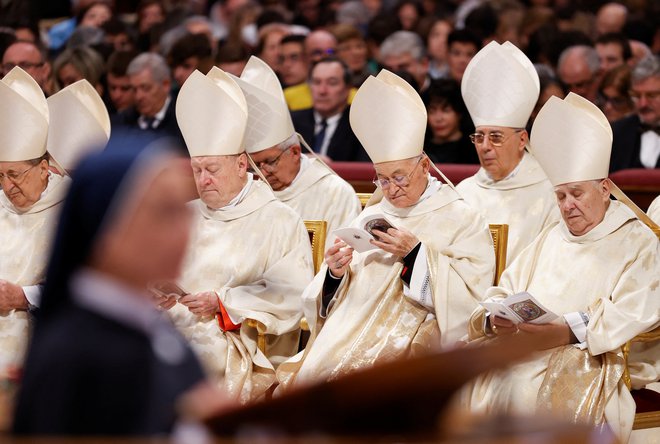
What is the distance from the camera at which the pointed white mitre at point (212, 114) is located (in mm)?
5711

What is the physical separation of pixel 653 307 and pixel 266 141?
2212mm

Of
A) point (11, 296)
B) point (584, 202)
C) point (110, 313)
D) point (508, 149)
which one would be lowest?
point (11, 296)

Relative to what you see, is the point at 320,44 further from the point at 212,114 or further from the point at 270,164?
the point at 212,114

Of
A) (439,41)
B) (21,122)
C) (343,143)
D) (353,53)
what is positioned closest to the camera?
(21,122)

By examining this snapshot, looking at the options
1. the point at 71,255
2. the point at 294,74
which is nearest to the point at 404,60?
the point at 294,74

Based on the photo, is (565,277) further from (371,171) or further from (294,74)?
(294,74)

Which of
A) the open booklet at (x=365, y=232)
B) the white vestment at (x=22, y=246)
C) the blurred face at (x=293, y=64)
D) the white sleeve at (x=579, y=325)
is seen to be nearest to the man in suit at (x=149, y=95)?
the blurred face at (x=293, y=64)

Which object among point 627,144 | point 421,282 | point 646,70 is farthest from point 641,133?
point 421,282

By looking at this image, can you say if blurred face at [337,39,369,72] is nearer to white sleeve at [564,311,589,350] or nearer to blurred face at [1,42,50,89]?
blurred face at [1,42,50,89]

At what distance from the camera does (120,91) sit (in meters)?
9.32

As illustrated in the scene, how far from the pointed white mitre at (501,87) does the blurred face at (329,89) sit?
6.10 feet

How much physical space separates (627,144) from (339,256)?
3.16 m

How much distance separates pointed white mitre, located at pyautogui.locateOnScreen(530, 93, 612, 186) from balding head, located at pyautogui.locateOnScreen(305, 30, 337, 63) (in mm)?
4577

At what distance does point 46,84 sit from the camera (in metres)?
8.98
